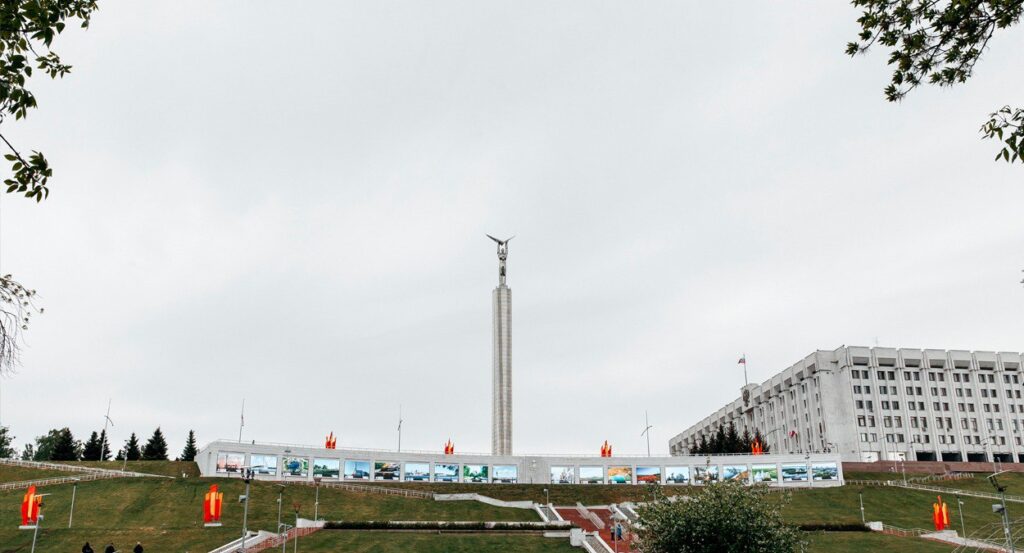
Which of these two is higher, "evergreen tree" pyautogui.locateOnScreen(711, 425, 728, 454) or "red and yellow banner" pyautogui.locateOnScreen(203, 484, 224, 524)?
"evergreen tree" pyautogui.locateOnScreen(711, 425, 728, 454)

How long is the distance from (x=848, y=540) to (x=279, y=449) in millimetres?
69213

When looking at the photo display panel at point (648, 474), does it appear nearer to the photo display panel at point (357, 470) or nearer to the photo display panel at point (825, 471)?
the photo display panel at point (825, 471)

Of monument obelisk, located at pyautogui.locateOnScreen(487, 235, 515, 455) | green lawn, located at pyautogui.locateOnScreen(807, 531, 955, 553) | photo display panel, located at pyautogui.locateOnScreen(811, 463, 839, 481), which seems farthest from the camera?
monument obelisk, located at pyautogui.locateOnScreen(487, 235, 515, 455)

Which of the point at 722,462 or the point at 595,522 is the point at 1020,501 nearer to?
the point at 722,462

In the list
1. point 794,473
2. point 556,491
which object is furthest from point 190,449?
point 794,473

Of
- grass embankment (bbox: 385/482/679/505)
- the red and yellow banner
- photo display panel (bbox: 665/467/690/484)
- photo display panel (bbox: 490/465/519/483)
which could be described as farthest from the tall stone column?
the red and yellow banner

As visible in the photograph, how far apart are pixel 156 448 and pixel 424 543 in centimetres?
8801

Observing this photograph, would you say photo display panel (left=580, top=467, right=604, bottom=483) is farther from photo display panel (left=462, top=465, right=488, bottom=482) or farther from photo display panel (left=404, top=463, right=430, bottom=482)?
photo display panel (left=404, top=463, right=430, bottom=482)

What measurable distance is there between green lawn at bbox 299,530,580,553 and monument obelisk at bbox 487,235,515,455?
5698 centimetres

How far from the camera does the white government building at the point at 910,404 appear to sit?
150 m

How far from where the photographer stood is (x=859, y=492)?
98.8 m

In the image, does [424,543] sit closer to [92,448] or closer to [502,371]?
[502,371]

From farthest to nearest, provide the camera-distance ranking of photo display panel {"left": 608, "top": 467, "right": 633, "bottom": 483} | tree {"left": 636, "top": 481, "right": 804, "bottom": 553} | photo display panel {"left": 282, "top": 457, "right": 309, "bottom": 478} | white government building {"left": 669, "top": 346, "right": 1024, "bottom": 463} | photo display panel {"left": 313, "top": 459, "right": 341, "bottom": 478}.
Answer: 1. white government building {"left": 669, "top": 346, "right": 1024, "bottom": 463}
2. photo display panel {"left": 608, "top": 467, "right": 633, "bottom": 483}
3. photo display panel {"left": 313, "top": 459, "right": 341, "bottom": 478}
4. photo display panel {"left": 282, "top": 457, "right": 309, "bottom": 478}
5. tree {"left": 636, "top": 481, "right": 804, "bottom": 553}

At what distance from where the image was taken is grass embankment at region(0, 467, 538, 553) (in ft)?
201
